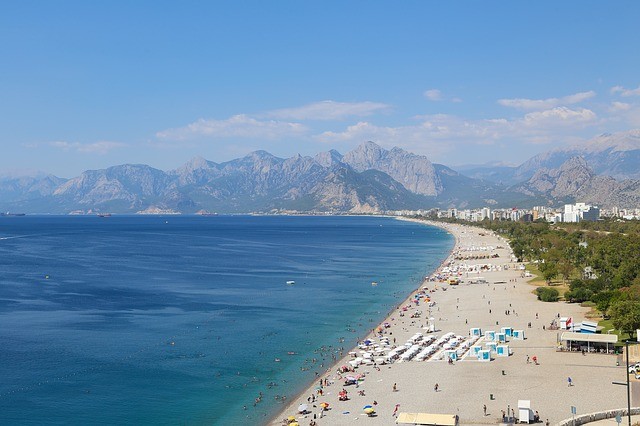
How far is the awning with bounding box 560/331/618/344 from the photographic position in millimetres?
42938

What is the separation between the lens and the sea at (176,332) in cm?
3625

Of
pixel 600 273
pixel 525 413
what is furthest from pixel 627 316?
pixel 600 273

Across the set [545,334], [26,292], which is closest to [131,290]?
[26,292]

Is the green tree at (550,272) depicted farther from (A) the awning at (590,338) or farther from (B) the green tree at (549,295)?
(A) the awning at (590,338)

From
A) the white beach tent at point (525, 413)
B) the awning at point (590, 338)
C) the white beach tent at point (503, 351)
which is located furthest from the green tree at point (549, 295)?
the white beach tent at point (525, 413)

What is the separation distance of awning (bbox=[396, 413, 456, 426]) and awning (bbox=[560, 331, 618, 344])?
1804 centimetres

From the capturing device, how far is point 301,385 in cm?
4062

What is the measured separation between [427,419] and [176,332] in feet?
101

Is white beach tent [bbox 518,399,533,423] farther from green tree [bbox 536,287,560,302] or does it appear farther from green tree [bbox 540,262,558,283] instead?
green tree [bbox 540,262,558,283]

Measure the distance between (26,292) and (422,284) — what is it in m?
53.3

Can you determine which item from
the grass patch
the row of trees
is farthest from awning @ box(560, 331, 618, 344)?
the grass patch

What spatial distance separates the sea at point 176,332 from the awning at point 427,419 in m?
8.48

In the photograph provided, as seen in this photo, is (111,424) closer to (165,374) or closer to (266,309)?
(165,374)

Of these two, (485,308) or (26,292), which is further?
(26,292)
